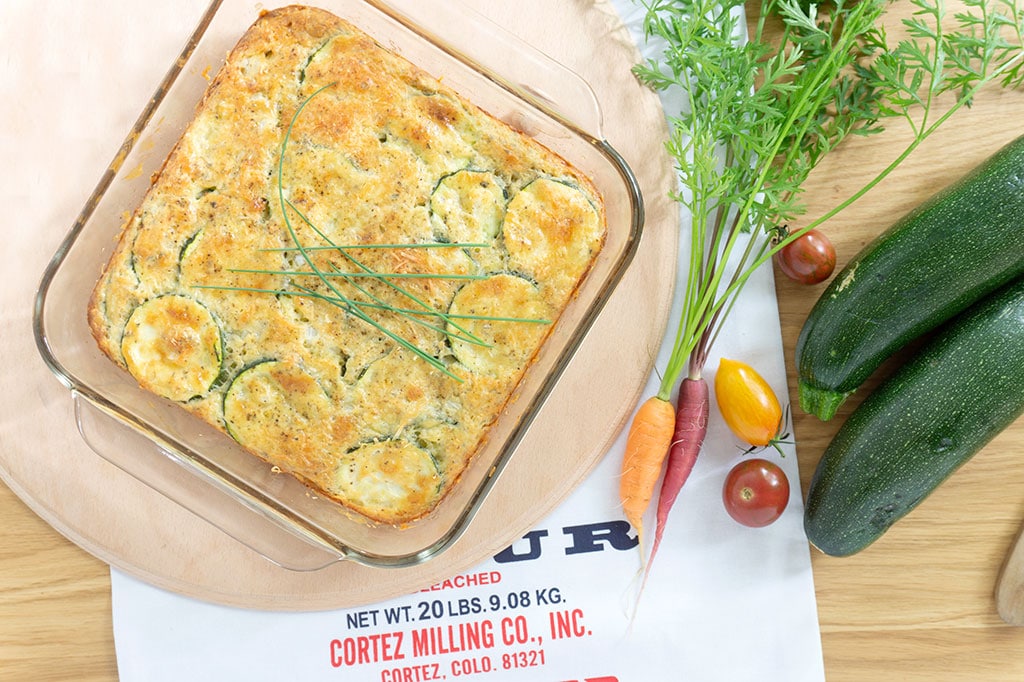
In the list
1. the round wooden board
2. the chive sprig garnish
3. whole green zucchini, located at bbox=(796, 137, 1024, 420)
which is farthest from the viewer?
the round wooden board

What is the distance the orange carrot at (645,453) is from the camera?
2.08 meters

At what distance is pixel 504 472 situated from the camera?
2.13 m

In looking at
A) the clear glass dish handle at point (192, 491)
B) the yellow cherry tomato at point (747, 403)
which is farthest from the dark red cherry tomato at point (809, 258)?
the clear glass dish handle at point (192, 491)

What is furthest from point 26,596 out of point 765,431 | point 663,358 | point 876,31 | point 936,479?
point 876,31

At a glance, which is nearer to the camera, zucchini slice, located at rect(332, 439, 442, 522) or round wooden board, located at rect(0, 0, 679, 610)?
zucchini slice, located at rect(332, 439, 442, 522)

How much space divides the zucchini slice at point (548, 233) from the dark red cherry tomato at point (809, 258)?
0.60 metres

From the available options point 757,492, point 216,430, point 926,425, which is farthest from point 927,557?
point 216,430

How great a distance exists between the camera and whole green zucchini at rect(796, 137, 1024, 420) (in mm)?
1986

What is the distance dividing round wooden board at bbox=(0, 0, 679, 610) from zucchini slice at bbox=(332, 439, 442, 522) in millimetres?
284

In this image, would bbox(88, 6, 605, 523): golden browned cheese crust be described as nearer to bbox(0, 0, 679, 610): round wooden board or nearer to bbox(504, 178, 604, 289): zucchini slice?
bbox(504, 178, 604, 289): zucchini slice

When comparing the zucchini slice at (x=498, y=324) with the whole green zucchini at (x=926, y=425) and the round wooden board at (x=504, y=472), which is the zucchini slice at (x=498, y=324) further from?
the whole green zucchini at (x=926, y=425)

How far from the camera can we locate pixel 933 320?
207cm

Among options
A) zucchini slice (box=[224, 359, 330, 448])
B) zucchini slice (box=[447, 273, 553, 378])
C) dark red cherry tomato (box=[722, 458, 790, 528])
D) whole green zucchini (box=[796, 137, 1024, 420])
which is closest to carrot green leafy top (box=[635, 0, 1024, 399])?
whole green zucchini (box=[796, 137, 1024, 420])

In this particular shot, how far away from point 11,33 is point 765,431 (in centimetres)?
227
